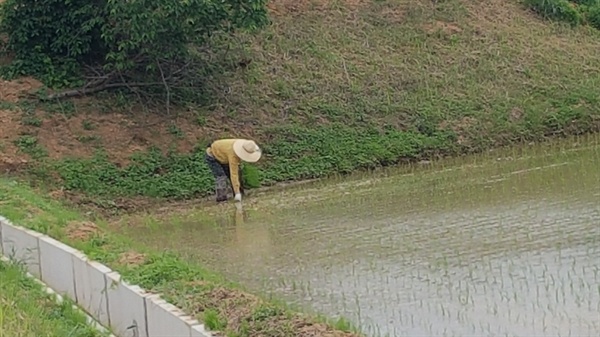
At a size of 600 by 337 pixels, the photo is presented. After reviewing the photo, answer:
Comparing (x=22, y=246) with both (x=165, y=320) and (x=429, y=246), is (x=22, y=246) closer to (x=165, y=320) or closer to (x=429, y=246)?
→ (x=165, y=320)

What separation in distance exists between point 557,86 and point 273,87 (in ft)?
19.0

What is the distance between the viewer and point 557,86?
20109 mm

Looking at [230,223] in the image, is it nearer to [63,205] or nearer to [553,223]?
[63,205]

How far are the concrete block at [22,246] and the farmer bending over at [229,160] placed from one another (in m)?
4.76

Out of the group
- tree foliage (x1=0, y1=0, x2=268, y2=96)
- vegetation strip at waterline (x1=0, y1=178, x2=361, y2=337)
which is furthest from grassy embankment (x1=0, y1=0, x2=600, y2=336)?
tree foliage (x1=0, y1=0, x2=268, y2=96)

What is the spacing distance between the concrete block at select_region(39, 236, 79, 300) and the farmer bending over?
5.34 m

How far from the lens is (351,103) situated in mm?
18578

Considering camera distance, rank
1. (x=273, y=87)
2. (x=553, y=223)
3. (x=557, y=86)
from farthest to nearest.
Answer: (x=557, y=86) < (x=273, y=87) < (x=553, y=223)

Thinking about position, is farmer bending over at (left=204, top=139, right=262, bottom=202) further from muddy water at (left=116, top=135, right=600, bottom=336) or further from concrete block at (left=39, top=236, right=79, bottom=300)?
concrete block at (left=39, top=236, right=79, bottom=300)

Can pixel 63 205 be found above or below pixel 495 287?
below

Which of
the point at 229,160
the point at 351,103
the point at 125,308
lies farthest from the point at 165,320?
the point at 351,103

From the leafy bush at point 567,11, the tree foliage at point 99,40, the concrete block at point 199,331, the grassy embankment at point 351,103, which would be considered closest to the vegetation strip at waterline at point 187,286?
the concrete block at point 199,331

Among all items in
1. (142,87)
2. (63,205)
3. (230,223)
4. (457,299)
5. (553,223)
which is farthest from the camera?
(142,87)

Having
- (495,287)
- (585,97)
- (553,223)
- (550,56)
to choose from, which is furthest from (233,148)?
(550,56)
